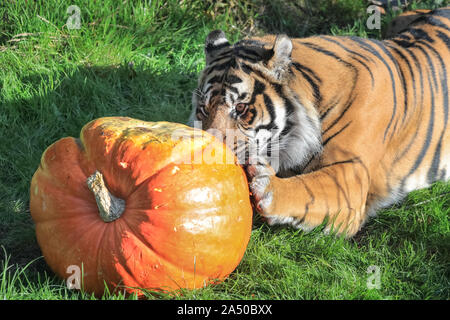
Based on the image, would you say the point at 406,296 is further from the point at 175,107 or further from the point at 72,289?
the point at 175,107

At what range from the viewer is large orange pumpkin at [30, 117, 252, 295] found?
2.68 metres

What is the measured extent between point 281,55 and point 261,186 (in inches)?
33.9

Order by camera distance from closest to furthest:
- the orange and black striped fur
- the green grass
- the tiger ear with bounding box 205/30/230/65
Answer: the green grass, the orange and black striped fur, the tiger ear with bounding box 205/30/230/65

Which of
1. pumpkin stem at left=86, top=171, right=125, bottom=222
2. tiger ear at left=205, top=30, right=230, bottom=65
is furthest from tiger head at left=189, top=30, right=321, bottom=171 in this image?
pumpkin stem at left=86, top=171, right=125, bottom=222

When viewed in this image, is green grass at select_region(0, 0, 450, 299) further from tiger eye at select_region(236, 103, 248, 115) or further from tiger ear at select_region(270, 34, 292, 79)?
tiger ear at select_region(270, 34, 292, 79)

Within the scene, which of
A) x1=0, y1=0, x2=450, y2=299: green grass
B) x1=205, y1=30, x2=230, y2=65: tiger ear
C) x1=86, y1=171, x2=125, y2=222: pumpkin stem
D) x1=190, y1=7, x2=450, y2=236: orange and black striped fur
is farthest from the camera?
x1=205, y1=30, x2=230, y2=65: tiger ear

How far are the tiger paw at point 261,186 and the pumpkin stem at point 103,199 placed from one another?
749 millimetres

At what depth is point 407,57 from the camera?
13.1 ft

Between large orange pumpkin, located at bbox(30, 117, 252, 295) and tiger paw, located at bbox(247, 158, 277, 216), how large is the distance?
154 millimetres

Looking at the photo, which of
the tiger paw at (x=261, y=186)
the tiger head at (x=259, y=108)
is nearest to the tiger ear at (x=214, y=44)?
the tiger head at (x=259, y=108)

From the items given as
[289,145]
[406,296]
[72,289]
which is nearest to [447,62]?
[289,145]

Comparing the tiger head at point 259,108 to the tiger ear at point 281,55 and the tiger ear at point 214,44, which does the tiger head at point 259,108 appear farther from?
the tiger ear at point 214,44

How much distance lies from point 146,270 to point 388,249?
5.06 feet

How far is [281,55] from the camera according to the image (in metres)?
3.45
